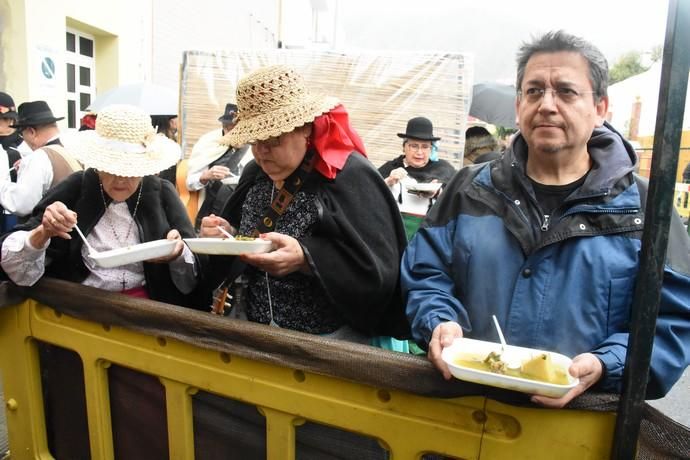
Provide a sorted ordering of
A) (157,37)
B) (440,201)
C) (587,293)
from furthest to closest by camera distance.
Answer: (157,37), (440,201), (587,293)

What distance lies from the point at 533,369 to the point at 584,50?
0.92 m

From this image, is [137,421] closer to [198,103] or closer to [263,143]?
[263,143]

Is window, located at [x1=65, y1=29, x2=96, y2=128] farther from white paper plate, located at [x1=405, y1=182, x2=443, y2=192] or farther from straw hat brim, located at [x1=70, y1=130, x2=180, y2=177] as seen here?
straw hat brim, located at [x1=70, y1=130, x2=180, y2=177]

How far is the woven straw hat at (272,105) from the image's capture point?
6.42 feet

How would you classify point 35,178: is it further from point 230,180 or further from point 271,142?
point 271,142

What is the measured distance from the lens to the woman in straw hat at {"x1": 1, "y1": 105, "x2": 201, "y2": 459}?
208 cm

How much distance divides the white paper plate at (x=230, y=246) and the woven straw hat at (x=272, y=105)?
14.9 inches

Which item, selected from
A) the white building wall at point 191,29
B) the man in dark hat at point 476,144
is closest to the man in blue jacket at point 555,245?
the man in dark hat at point 476,144

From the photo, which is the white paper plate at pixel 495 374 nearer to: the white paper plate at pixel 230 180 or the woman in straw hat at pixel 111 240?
the woman in straw hat at pixel 111 240

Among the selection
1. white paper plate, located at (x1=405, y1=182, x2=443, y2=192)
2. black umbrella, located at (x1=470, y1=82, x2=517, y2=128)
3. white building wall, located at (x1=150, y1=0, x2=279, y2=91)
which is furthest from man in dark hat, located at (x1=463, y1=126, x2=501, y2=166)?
white building wall, located at (x1=150, y1=0, x2=279, y2=91)

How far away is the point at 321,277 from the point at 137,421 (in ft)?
2.84

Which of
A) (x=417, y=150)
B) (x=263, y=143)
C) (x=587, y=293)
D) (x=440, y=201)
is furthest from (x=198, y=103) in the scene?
(x=587, y=293)

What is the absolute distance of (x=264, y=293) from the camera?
2.14 m

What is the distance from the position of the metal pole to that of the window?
9026mm
